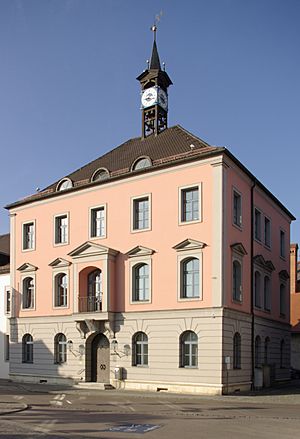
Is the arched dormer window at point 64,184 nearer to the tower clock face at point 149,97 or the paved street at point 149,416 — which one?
the tower clock face at point 149,97

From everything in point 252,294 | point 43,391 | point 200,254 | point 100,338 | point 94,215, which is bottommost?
point 43,391

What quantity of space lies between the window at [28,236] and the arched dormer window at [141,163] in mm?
9132

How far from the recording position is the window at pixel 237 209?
2946 centimetres

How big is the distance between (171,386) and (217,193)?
961cm

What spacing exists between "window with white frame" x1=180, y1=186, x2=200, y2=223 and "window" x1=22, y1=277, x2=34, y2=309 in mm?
12552

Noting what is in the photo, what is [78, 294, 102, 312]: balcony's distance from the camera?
31641mm

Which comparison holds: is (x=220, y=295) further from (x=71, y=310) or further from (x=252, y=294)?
(x=71, y=310)

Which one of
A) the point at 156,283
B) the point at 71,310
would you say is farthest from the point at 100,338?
the point at 156,283

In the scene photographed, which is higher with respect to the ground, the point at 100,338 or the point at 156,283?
the point at 156,283

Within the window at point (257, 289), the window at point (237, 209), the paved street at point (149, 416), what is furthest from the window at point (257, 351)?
the window at point (237, 209)

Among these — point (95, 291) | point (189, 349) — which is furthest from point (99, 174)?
A: point (189, 349)

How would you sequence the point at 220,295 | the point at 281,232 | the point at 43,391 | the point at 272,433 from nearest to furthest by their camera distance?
the point at 272,433 → the point at 220,295 → the point at 43,391 → the point at 281,232

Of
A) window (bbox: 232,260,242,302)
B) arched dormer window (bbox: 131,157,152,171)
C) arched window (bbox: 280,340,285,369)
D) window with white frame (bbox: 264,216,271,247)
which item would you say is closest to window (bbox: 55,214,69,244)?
arched dormer window (bbox: 131,157,152,171)

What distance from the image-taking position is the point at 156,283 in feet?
95.9
